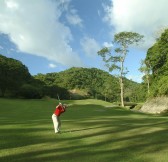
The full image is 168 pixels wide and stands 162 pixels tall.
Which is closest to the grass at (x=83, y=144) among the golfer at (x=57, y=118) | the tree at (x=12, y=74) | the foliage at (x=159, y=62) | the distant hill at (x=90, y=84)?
the golfer at (x=57, y=118)

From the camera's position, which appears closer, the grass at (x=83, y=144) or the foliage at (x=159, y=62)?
the grass at (x=83, y=144)

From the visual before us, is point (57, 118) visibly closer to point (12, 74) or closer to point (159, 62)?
point (159, 62)

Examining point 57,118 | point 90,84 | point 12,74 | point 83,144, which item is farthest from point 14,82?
point 90,84

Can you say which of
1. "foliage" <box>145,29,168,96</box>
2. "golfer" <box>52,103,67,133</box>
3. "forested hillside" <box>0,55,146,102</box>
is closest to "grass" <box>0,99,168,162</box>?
"golfer" <box>52,103,67,133</box>

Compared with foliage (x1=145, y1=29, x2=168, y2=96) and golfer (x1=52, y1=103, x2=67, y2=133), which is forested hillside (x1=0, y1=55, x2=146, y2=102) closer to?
foliage (x1=145, y1=29, x2=168, y2=96)

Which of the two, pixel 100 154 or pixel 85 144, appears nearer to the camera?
pixel 100 154

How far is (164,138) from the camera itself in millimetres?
19984

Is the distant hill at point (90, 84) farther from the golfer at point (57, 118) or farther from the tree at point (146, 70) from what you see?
the golfer at point (57, 118)

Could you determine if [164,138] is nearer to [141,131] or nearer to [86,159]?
[141,131]

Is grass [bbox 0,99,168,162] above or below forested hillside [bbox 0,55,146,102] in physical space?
below

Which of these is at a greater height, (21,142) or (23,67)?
(23,67)

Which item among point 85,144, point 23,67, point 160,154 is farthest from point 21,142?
point 23,67

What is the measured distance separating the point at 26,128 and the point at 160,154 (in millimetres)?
10507

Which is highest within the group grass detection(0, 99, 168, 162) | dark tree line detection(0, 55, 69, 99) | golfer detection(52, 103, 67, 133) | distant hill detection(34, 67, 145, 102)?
distant hill detection(34, 67, 145, 102)
